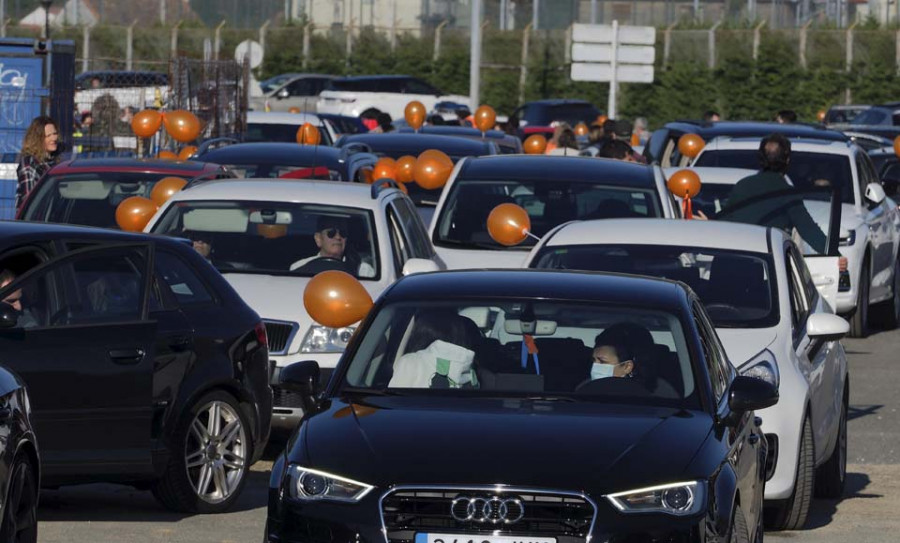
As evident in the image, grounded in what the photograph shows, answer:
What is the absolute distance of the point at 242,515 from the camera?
10039 mm

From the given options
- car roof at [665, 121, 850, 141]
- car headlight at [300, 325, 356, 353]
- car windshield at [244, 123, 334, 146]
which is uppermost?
car roof at [665, 121, 850, 141]

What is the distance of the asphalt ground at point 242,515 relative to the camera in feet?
30.7

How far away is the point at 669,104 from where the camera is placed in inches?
2361

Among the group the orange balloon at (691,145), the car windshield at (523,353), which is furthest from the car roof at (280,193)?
the orange balloon at (691,145)

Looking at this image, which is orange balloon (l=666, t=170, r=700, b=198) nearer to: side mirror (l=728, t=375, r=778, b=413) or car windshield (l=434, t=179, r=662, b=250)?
car windshield (l=434, t=179, r=662, b=250)

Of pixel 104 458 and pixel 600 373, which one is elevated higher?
pixel 600 373

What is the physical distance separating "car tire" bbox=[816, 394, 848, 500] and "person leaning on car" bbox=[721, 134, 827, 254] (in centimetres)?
369

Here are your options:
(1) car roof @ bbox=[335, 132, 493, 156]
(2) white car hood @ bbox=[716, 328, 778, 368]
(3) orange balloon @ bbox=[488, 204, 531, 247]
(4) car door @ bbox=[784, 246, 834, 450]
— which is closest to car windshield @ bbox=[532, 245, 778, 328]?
(4) car door @ bbox=[784, 246, 834, 450]

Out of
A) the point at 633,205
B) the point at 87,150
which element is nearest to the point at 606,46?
the point at 87,150

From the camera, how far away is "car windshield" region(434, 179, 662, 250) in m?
15.4

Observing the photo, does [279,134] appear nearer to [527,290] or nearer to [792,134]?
[792,134]

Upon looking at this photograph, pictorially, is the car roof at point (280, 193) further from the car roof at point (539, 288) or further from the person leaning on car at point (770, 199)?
the car roof at point (539, 288)

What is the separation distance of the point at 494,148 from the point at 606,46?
47.1 feet

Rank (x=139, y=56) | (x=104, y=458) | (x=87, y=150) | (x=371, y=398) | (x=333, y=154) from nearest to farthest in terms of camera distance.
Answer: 1. (x=371, y=398)
2. (x=104, y=458)
3. (x=333, y=154)
4. (x=87, y=150)
5. (x=139, y=56)
